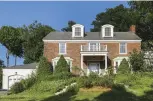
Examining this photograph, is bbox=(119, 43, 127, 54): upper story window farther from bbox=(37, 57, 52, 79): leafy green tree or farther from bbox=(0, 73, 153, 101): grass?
bbox=(0, 73, 153, 101): grass

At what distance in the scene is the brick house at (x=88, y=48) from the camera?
54.3m

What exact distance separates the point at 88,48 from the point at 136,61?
7.54 m

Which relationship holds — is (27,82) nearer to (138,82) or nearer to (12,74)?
(138,82)

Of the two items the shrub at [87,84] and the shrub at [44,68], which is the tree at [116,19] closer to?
the shrub at [44,68]

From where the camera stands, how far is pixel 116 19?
80.6 metres

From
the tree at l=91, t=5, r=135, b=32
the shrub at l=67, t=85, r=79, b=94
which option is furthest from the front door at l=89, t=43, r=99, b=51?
the shrub at l=67, t=85, r=79, b=94

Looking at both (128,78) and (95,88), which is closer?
A: (95,88)

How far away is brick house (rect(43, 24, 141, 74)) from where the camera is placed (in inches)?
2138

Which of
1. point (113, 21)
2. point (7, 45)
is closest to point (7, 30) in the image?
point (7, 45)

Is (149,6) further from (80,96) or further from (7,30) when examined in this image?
(7,30)

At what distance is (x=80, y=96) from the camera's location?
25516 millimetres

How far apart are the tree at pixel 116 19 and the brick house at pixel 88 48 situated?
16.9 metres

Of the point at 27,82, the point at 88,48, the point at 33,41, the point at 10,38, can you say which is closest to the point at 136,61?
the point at 88,48

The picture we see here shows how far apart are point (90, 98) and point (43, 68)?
2563 centimetres
